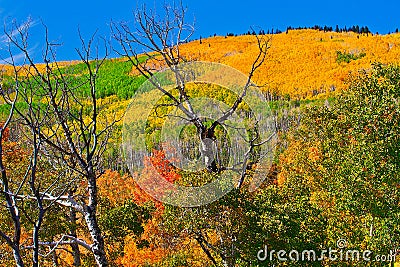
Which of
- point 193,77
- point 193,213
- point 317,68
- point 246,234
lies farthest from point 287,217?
point 317,68

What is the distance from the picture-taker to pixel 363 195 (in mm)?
11602

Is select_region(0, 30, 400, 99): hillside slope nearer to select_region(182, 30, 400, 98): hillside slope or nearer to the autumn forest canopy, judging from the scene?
select_region(182, 30, 400, 98): hillside slope

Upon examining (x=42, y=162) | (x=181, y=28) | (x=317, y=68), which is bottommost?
(x=42, y=162)

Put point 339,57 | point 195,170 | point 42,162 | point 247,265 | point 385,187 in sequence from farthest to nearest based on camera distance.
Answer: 1. point 339,57
2. point 42,162
3. point 385,187
4. point 195,170
5. point 247,265

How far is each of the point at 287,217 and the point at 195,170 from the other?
8.12 ft

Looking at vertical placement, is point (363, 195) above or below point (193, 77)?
below

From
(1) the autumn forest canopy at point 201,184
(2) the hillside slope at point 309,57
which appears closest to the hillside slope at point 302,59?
(2) the hillside slope at point 309,57

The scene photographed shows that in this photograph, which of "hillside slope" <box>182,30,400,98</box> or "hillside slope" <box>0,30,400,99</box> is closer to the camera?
"hillside slope" <box>0,30,400,99</box>

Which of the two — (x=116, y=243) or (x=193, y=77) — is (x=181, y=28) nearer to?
(x=193, y=77)

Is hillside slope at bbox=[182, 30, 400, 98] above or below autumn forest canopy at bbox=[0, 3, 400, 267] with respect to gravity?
above

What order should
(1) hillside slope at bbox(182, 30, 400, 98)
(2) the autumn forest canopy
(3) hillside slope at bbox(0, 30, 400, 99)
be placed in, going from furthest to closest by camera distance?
(1) hillside slope at bbox(182, 30, 400, 98) → (3) hillside slope at bbox(0, 30, 400, 99) → (2) the autumn forest canopy

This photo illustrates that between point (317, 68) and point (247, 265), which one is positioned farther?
point (317, 68)

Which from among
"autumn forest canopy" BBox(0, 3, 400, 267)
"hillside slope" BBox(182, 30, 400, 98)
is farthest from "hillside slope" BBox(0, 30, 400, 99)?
"autumn forest canopy" BBox(0, 3, 400, 267)

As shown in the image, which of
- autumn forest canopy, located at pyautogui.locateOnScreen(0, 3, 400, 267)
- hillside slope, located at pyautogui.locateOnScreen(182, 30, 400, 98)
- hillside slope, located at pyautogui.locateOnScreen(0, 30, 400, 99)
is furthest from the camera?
hillside slope, located at pyautogui.locateOnScreen(182, 30, 400, 98)
